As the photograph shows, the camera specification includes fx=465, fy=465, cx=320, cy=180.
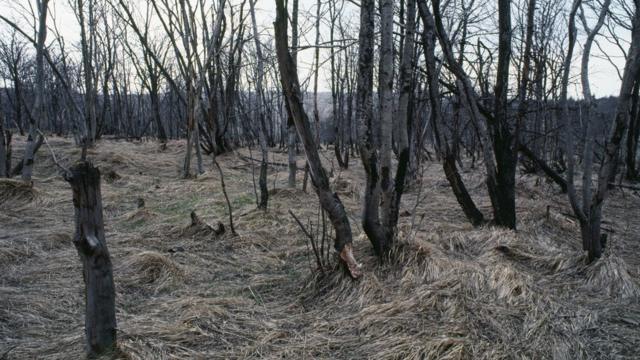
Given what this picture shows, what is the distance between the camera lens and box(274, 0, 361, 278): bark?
323cm

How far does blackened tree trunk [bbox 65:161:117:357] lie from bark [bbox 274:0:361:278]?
4.87ft

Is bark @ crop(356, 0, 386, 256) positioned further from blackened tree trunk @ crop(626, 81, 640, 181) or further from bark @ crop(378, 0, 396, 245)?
blackened tree trunk @ crop(626, 81, 640, 181)

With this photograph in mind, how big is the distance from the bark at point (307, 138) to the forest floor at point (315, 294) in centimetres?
20

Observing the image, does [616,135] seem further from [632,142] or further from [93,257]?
[632,142]

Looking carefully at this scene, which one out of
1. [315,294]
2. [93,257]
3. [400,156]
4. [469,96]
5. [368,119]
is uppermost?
[469,96]

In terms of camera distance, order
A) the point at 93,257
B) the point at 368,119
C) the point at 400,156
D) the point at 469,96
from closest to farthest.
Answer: the point at 93,257
the point at 368,119
the point at 400,156
the point at 469,96

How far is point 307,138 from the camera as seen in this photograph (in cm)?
335

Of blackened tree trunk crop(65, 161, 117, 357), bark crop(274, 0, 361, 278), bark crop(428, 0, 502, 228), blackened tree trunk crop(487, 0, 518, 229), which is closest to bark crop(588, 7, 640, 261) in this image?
blackened tree trunk crop(487, 0, 518, 229)

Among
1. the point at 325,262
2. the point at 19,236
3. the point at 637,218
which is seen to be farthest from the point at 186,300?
the point at 637,218

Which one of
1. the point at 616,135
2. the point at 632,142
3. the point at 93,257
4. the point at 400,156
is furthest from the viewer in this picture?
the point at 632,142

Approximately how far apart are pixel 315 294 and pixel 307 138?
114 centimetres

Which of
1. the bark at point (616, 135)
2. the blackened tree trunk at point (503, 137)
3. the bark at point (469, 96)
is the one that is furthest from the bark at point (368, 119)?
the blackened tree trunk at point (503, 137)

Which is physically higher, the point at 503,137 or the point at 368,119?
the point at 368,119

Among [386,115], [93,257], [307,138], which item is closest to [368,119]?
[386,115]
